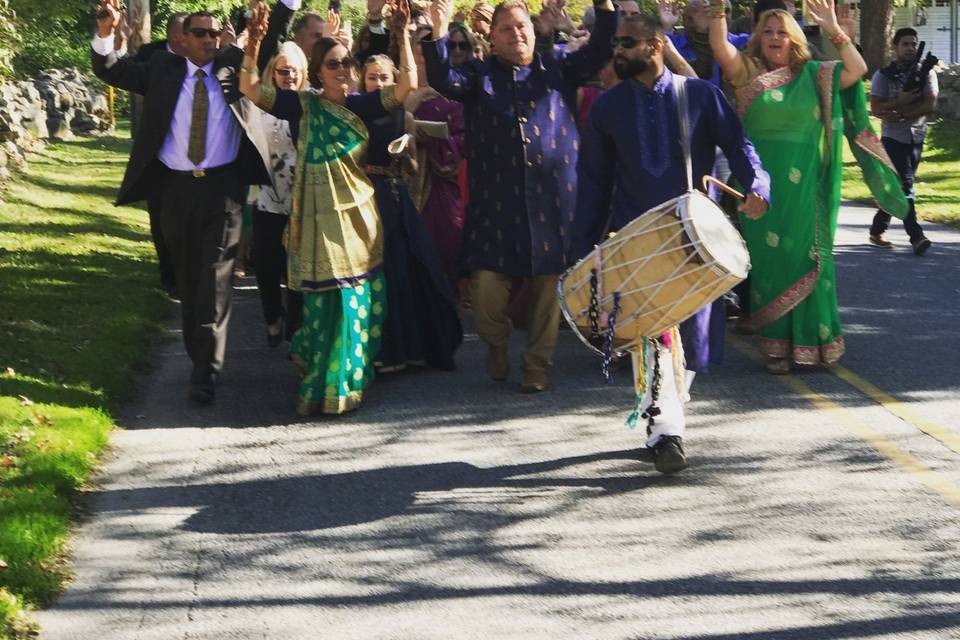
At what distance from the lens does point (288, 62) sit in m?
8.88

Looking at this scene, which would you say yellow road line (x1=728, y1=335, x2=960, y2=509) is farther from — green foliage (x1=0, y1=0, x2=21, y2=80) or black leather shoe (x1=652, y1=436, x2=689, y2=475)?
green foliage (x1=0, y1=0, x2=21, y2=80)

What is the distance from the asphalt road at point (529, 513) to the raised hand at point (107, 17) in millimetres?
2025

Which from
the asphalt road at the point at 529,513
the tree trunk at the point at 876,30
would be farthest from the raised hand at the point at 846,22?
the tree trunk at the point at 876,30

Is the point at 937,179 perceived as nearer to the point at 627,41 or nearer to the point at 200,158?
the point at 200,158

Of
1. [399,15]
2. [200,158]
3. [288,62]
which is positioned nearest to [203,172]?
[200,158]

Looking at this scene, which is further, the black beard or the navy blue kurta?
the navy blue kurta

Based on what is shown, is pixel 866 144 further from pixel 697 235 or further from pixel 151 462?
pixel 151 462

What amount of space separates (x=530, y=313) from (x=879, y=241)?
256 inches

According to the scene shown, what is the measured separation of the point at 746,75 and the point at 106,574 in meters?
4.90

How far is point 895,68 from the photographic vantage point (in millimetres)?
14391

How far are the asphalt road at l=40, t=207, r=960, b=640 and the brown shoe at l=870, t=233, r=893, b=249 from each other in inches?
192

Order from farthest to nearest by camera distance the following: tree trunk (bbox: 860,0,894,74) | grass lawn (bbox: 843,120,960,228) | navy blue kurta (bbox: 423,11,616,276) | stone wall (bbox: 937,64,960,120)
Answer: tree trunk (bbox: 860,0,894,74) < stone wall (bbox: 937,64,960,120) < grass lawn (bbox: 843,120,960,228) < navy blue kurta (bbox: 423,11,616,276)

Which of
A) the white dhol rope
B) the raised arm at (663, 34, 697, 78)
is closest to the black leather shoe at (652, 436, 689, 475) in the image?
the white dhol rope

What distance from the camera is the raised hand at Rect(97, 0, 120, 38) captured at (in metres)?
8.57
